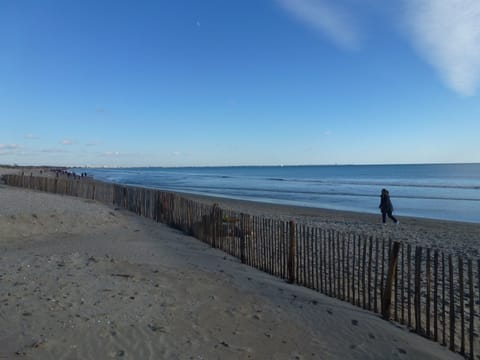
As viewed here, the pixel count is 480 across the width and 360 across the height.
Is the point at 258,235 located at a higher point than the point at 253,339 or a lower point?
higher

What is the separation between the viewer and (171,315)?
5.34 metres

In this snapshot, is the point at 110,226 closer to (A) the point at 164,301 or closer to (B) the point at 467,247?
(A) the point at 164,301

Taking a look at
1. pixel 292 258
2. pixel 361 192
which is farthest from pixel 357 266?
pixel 361 192

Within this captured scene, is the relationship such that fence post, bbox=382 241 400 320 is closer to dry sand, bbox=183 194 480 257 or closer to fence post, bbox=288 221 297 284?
fence post, bbox=288 221 297 284

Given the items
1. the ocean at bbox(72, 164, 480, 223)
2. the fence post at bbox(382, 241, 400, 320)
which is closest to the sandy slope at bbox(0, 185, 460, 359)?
the fence post at bbox(382, 241, 400, 320)

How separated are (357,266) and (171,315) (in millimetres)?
4715

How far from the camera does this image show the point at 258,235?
8.70 metres

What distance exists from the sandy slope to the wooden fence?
0.31m

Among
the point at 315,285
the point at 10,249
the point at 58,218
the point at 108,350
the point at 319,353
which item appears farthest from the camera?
the point at 58,218

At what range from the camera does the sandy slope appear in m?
4.41

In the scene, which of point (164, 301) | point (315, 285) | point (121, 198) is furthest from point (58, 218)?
point (315, 285)

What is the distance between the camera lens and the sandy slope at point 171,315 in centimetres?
441

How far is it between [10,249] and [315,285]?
294 inches

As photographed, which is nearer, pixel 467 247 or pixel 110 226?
pixel 467 247
